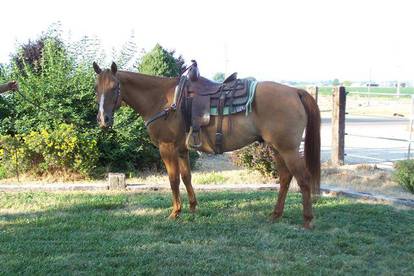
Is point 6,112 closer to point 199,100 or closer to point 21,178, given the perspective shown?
point 21,178

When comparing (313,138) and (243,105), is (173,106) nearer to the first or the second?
(243,105)

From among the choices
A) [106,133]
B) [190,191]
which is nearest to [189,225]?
[190,191]

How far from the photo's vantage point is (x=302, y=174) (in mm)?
5461

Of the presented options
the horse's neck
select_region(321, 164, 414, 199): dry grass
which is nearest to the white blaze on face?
the horse's neck

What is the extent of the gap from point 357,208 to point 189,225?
230cm

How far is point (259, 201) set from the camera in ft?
22.4

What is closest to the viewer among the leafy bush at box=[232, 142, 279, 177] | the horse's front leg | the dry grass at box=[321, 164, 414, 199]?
the horse's front leg

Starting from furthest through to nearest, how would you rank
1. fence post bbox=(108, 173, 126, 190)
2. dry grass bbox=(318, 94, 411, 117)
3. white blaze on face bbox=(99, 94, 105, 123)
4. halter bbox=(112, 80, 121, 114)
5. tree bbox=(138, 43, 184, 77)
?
dry grass bbox=(318, 94, 411, 117) < tree bbox=(138, 43, 184, 77) < fence post bbox=(108, 173, 126, 190) < halter bbox=(112, 80, 121, 114) < white blaze on face bbox=(99, 94, 105, 123)

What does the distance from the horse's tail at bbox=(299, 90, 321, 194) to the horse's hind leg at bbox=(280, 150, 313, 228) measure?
8.7 inches

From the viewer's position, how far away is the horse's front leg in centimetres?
580

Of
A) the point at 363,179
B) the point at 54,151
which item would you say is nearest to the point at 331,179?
the point at 363,179

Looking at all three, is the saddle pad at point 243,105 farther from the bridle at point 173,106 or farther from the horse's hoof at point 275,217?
the horse's hoof at point 275,217

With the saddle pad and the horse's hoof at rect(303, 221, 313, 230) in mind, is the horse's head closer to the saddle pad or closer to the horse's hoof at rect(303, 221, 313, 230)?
the saddle pad

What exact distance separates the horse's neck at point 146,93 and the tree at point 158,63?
3.74 metres
